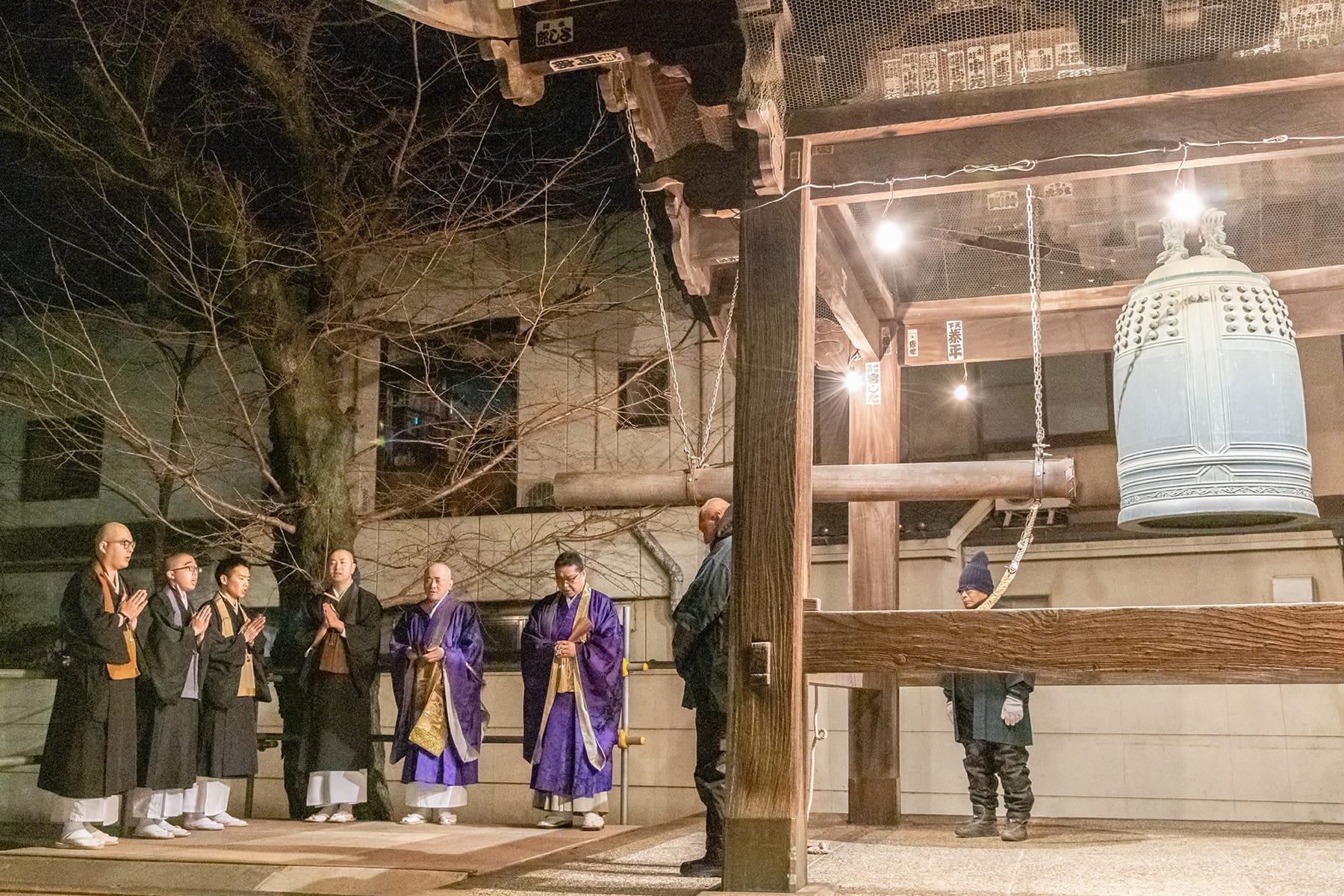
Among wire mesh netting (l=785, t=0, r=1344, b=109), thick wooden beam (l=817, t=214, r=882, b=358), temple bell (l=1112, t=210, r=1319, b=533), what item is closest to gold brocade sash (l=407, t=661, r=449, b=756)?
thick wooden beam (l=817, t=214, r=882, b=358)

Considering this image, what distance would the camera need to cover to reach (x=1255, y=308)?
16.2 feet

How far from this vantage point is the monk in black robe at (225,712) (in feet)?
28.1

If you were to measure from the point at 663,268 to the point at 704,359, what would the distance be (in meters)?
1.08

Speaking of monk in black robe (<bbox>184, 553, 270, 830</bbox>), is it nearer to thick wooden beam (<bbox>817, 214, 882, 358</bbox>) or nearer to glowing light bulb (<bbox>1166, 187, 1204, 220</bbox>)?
→ thick wooden beam (<bbox>817, 214, 882, 358</bbox>)

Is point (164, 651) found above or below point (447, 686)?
above

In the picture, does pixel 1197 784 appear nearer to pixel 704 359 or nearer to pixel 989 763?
pixel 989 763

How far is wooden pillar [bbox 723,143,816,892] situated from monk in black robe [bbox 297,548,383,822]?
17.1 feet

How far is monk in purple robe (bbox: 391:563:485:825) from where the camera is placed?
8781mm

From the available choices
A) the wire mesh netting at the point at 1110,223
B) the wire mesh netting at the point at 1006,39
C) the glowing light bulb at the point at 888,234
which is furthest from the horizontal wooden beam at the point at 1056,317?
the wire mesh netting at the point at 1006,39

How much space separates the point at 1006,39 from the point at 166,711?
6.92 m

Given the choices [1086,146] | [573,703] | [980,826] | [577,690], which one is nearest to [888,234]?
[1086,146]

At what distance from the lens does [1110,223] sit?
654 cm

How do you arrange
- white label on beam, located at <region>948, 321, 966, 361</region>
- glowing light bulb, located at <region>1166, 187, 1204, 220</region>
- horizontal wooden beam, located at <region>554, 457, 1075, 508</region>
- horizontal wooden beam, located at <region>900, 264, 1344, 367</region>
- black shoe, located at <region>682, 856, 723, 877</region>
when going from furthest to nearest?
white label on beam, located at <region>948, 321, 966, 361</region> → horizontal wooden beam, located at <region>900, 264, 1344, 367</region> → horizontal wooden beam, located at <region>554, 457, 1075, 508</region> → black shoe, located at <region>682, 856, 723, 877</region> → glowing light bulb, located at <region>1166, 187, 1204, 220</region>

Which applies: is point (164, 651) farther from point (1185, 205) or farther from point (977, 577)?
point (1185, 205)
